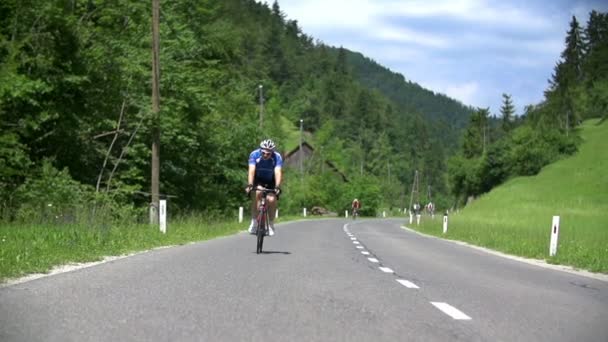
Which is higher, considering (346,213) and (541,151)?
(541,151)

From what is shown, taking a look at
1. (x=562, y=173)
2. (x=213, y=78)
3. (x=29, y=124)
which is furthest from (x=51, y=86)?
(x=562, y=173)

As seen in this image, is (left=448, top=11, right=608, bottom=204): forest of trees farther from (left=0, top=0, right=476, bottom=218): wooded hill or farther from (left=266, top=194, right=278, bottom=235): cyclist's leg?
(left=266, top=194, right=278, bottom=235): cyclist's leg

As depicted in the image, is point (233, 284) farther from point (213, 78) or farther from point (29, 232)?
point (213, 78)

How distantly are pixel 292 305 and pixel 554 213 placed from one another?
40.0 m

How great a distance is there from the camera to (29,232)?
13.9 meters

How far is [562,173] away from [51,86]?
80.1 m

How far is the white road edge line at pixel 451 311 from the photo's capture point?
6.79m

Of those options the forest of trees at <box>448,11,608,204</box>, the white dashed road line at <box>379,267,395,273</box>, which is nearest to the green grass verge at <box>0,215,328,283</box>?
the white dashed road line at <box>379,267,395,273</box>

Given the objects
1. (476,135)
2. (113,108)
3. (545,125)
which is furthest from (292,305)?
(476,135)

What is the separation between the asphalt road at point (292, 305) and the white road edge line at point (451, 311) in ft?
0.06

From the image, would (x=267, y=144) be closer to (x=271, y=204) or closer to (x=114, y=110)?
(x=271, y=204)

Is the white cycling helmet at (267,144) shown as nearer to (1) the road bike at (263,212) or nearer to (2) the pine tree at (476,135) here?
(1) the road bike at (263,212)

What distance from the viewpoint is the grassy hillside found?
19.3 metres

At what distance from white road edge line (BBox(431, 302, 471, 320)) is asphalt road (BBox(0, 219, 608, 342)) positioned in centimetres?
2
